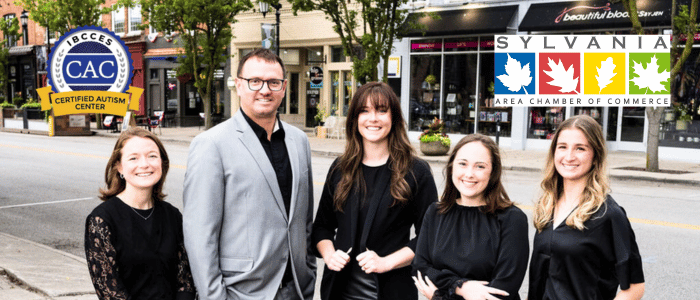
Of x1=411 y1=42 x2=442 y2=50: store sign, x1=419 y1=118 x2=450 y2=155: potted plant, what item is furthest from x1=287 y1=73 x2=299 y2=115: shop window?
x1=419 y1=118 x2=450 y2=155: potted plant

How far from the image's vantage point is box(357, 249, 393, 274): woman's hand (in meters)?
3.17

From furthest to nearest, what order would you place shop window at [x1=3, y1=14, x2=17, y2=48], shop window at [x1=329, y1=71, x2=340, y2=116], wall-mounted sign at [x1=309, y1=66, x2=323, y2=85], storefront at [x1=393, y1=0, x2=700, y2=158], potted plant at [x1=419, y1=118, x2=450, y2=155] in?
1. shop window at [x1=3, y1=14, x2=17, y2=48]
2. wall-mounted sign at [x1=309, y1=66, x2=323, y2=85]
3. shop window at [x1=329, y1=71, x2=340, y2=116]
4. potted plant at [x1=419, y1=118, x2=450, y2=155]
5. storefront at [x1=393, y1=0, x2=700, y2=158]

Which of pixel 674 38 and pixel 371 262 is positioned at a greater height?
pixel 674 38

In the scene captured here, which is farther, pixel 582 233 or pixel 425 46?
pixel 425 46

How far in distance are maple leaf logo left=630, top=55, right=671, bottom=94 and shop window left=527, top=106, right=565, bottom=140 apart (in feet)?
40.7

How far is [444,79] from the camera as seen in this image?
23.0m

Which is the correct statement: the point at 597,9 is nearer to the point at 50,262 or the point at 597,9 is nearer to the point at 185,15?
the point at 185,15

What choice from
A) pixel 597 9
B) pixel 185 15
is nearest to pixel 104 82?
pixel 597 9

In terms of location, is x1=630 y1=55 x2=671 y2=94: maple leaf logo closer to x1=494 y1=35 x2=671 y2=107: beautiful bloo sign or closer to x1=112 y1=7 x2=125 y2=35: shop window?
x1=494 y1=35 x2=671 y2=107: beautiful bloo sign

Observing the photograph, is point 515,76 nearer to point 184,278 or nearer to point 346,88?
point 184,278

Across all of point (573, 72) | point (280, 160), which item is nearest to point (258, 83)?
point (280, 160)

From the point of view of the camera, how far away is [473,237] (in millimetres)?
2955

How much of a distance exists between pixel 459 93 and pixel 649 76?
1480cm

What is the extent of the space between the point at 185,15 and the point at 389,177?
920 inches
